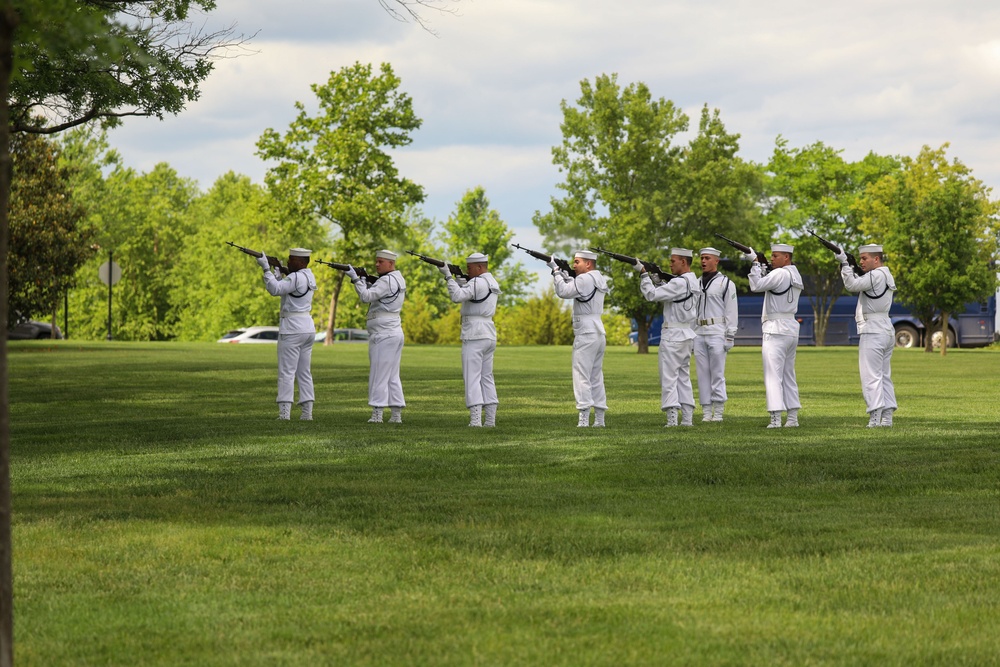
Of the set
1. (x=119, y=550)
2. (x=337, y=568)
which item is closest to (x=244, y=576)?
(x=337, y=568)

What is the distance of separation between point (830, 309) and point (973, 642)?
65.9m

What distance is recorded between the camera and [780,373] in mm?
17500

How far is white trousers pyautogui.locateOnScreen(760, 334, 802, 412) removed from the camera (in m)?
17.4

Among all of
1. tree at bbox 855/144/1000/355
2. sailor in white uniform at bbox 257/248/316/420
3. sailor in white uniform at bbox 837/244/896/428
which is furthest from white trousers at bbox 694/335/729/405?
tree at bbox 855/144/1000/355

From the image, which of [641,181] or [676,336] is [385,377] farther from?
[641,181]

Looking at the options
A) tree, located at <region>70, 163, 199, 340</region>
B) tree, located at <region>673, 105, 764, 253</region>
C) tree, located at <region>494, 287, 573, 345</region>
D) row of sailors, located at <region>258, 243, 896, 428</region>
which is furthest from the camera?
tree, located at <region>70, 163, 199, 340</region>

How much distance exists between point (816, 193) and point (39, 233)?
4694 centimetres

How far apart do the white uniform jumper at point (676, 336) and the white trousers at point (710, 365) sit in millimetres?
208

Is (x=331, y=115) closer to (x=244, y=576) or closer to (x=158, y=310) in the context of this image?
(x=158, y=310)

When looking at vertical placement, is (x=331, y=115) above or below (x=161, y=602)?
above

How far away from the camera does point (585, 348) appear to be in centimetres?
1789

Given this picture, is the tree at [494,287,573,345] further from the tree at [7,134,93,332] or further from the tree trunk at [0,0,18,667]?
the tree trunk at [0,0,18,667]

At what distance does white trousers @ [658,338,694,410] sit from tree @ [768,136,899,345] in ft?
191

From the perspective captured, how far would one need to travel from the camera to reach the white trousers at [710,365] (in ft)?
61.7
